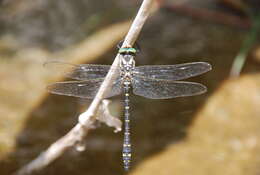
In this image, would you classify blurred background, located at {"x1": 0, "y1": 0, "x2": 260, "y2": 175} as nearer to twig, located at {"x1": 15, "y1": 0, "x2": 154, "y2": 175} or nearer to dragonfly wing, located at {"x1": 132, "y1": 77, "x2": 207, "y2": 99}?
twig, located at {"x1": 15, "y1": 0, "x2": 154, "y2": 175}

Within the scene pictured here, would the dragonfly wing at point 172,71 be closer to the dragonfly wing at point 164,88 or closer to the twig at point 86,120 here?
the dragonfly wing at point 164,88

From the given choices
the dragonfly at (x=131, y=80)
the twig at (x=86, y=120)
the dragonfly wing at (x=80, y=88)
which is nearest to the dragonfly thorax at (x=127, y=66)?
the dragonfly at (x=131, y=80)

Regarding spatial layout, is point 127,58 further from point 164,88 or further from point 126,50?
point 164,88

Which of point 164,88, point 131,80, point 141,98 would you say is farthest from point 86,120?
point 141,98

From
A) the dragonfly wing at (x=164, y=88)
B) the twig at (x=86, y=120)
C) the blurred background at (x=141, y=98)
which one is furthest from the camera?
the blurred background at (x=141, y=98)

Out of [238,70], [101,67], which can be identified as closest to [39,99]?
[101,67]

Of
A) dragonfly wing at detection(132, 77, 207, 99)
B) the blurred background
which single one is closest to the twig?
the blurred background

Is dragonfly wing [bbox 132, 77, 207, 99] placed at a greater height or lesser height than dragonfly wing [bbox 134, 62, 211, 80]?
lesser
